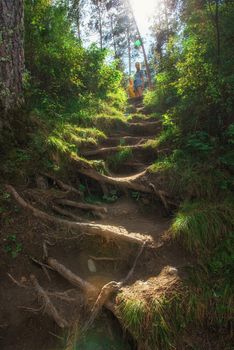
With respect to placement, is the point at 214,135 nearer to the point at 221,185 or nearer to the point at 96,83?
the point at 221,185

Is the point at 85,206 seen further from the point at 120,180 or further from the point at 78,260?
the point at 78,260

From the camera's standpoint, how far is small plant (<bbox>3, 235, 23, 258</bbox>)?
4.01 meters

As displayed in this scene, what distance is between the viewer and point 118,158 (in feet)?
21.7

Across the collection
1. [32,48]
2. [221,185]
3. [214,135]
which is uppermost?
[32,48]

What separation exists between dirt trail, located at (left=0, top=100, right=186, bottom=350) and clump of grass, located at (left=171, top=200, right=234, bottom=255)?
231mm

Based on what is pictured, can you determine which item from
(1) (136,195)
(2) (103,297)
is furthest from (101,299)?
(1) (136,195)

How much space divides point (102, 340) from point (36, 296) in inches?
37.3

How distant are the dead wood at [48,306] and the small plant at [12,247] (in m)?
0.52

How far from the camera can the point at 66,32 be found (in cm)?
1033

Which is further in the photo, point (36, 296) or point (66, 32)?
point (66, 32)

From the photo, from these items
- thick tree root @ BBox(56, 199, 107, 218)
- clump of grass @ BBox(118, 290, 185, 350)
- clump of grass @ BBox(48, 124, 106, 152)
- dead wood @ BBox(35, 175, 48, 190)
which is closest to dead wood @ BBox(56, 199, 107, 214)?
thick tree root @ BBox(56, 199, 107, 218)

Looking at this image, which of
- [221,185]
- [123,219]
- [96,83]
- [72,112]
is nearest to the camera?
[221,185]

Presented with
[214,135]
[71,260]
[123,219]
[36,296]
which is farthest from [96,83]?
[36,296]

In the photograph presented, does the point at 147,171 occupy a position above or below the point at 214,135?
below
